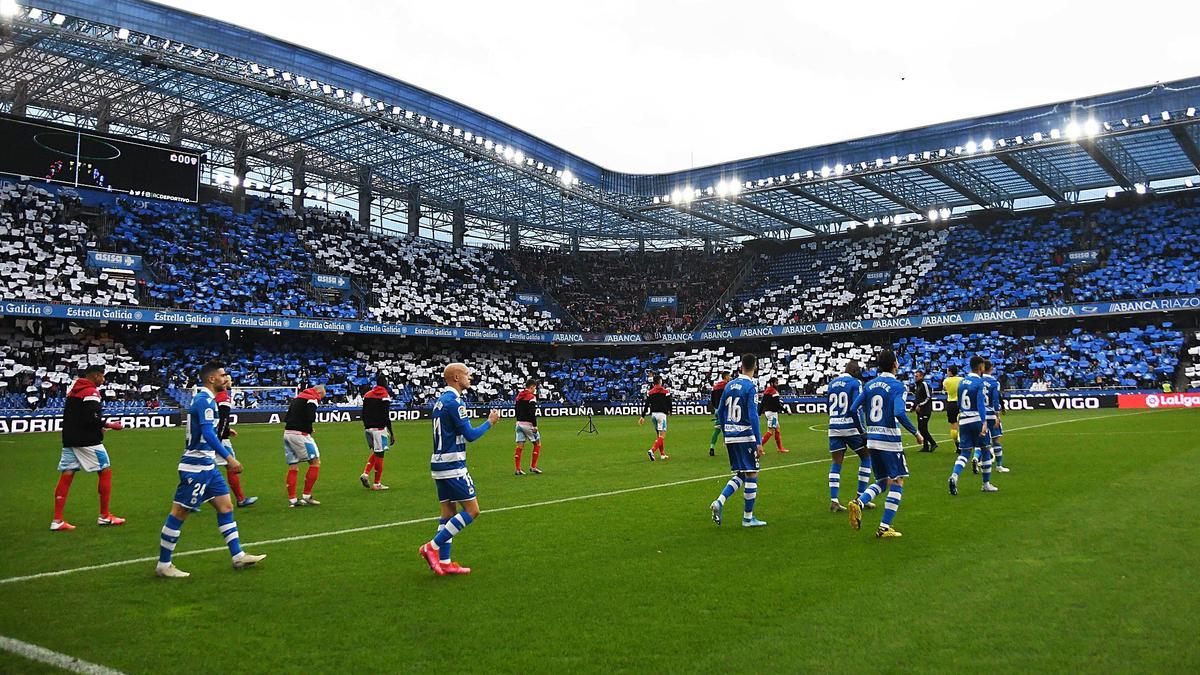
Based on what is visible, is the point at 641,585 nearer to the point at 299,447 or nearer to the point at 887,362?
the point at 887,362

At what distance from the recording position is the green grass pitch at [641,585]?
17.6 ft

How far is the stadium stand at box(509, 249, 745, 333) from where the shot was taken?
192ft

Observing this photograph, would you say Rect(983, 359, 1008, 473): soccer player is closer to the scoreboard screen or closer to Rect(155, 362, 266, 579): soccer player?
Rect(155, 362, 266, 579): soccer player

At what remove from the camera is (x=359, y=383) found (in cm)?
4531

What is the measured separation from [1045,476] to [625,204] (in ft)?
132

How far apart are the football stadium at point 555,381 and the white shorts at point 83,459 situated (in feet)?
0.38

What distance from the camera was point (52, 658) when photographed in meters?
5.40

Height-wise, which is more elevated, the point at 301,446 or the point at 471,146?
the point at 471,146

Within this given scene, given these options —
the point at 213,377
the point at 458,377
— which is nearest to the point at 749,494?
the point at 458,377

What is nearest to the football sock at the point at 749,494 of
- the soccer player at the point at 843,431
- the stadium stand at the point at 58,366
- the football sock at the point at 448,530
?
the soccer player at the point at 843,431

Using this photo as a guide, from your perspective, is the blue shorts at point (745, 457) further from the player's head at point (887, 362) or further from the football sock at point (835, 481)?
the player's head at point (887, 362)

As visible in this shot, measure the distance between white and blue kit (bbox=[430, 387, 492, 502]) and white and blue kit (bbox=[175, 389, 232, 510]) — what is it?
2.21m

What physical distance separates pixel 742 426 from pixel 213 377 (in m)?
6.48

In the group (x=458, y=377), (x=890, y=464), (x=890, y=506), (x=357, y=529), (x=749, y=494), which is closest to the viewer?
(x=458, y=377)
